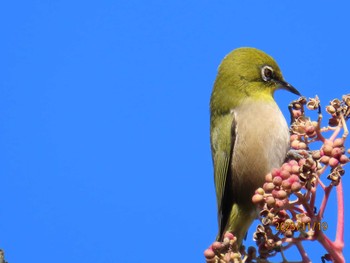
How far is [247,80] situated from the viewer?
7.13 meters

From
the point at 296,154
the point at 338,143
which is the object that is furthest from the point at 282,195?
the point at 296,154

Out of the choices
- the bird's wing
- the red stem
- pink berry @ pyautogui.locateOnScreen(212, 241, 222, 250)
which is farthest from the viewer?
the bird's wing

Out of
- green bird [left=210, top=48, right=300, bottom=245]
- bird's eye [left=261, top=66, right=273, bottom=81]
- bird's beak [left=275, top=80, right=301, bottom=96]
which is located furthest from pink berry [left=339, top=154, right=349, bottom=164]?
bird's eye [left=261, top=66, right=273, bottom=81]

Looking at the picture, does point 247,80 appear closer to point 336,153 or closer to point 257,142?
point 257,142

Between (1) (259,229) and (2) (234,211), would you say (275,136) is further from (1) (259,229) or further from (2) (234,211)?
(1) (259,229)

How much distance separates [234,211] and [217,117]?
3.80 feet

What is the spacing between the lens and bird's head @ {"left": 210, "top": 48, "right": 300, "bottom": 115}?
23.0 ft

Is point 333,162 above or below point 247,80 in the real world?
below


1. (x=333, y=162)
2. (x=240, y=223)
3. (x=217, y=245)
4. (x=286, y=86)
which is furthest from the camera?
(x=286, y=86)

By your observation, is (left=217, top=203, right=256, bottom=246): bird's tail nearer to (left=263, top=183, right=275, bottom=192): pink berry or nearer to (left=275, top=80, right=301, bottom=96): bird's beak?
(left=275, top=80, right=301, bottom=96): bird's beak

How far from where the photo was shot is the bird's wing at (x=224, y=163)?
6609 millimetres

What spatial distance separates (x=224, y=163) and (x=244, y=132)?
40 cm

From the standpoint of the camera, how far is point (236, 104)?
22.9 feet

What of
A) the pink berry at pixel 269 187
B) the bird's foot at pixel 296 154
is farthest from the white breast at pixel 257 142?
the pink berry at pixel 269 187
